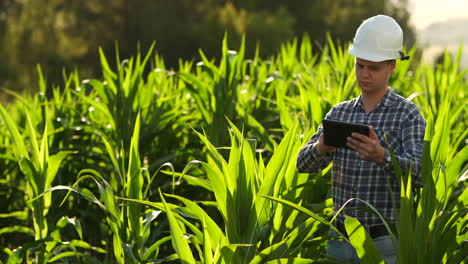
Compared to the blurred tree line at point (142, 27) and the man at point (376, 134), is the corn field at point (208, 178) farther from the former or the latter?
the blurred tree line at point (142, 27)

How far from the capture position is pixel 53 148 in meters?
5.30

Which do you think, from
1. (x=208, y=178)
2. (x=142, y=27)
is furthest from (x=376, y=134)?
(x=142, y=27)

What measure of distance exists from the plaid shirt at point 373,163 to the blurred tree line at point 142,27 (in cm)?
2097

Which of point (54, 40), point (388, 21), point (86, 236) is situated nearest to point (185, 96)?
point (86, 236)

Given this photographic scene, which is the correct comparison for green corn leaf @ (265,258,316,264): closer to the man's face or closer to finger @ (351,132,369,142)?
finger @ (351,132,369,142)

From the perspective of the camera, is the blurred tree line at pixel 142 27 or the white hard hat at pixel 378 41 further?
the blurred tree line at pixel 142 27

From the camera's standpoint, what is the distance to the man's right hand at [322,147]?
2.91 metres

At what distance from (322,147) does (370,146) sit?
0.28m

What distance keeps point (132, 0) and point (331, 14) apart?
281 inches

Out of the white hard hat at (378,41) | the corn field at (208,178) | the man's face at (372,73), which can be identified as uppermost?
the white hard hat at (378,41)

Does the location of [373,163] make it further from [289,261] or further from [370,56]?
[289,261]

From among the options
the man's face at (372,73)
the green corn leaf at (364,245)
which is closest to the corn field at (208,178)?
the green corn leaf at (364,245)

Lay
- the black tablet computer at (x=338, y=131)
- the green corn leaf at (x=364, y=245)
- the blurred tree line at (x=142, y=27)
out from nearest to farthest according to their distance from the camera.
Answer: the green corn leaf at (x=364, y=245), the black tablet computer at (x=338, y=131), the blurred tree line at (x=142, y=27)

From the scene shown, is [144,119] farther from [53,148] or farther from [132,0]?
[132,0]
